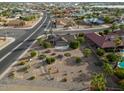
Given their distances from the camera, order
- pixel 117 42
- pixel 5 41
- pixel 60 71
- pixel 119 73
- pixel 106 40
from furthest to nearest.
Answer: pixel 5 41 → pixel 106 40 → pixel 117 42 → pixel 60 71 → pixel 119 73

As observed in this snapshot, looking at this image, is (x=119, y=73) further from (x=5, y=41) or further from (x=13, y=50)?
(x=5, y=41)

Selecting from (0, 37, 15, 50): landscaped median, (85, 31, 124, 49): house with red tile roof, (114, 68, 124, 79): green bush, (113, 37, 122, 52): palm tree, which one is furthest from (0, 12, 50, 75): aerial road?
(113, 37, 122, 52): palm tree

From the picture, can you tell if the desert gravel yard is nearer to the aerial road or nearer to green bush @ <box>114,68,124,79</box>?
the aerial road

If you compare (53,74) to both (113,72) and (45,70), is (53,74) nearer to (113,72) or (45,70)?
(45,70)

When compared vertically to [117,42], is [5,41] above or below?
below

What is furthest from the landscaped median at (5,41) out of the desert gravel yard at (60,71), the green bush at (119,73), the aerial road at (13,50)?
the green bush at (119,73)

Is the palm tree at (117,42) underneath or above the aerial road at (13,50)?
above

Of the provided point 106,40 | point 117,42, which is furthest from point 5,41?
point 117,42

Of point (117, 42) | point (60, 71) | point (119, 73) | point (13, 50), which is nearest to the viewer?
point (119, 73)

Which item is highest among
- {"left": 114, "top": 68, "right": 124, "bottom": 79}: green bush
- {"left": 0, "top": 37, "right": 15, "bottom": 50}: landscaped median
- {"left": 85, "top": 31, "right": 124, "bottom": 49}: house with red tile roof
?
{"left": 114, "top": 68, "right": 124, "bottom": 79}: green bush

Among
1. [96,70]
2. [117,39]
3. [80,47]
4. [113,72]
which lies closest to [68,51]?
[80,47]

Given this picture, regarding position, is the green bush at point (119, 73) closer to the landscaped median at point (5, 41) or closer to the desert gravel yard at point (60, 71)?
the desert gravel yard at point (60, 71)
